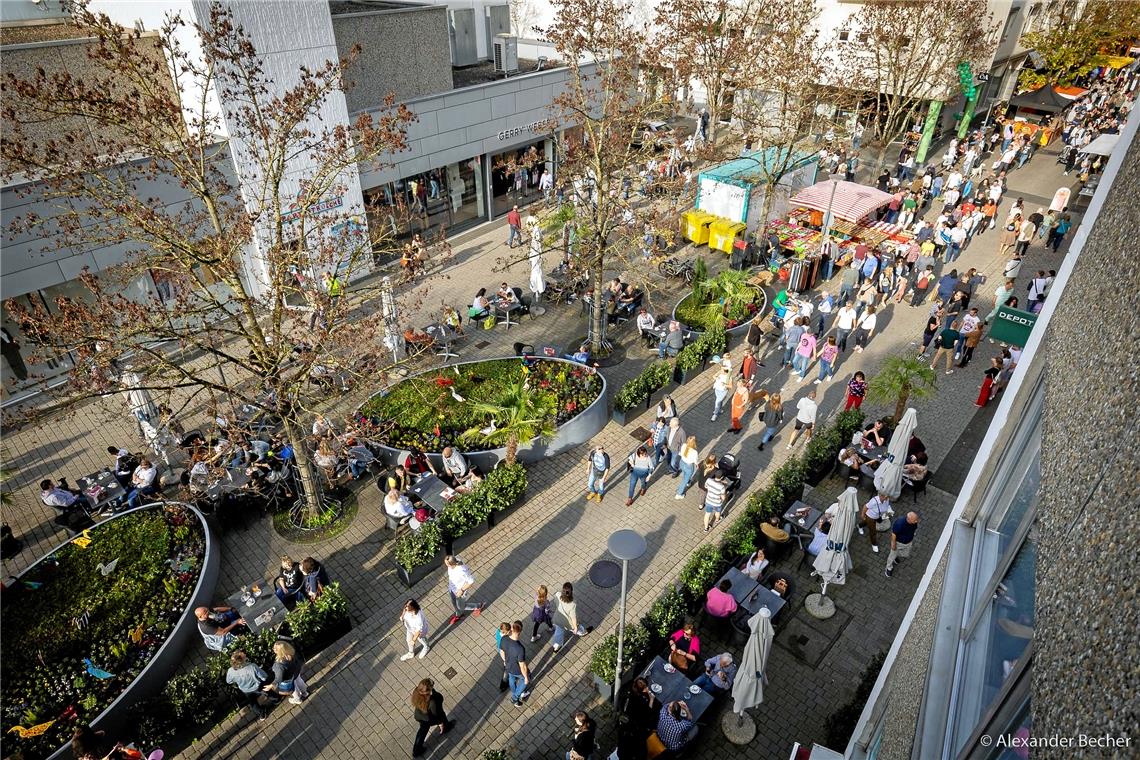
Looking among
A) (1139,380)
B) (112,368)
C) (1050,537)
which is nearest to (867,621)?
Answer: (1050,537)

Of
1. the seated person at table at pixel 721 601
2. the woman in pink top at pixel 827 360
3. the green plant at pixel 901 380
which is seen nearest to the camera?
the seated person at table at pixel 721 601

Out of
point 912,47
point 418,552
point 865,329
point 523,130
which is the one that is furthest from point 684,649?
point 912,47

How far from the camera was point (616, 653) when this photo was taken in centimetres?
1013

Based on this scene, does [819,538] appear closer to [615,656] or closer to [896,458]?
[896,458]

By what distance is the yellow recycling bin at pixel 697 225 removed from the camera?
24.3m

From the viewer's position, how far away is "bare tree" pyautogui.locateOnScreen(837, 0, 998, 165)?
27.1 m

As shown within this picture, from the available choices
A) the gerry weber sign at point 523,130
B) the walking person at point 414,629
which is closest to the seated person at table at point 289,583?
the walking person at point 414,629

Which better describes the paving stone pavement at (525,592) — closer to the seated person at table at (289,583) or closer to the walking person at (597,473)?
the walking person at (597,473)

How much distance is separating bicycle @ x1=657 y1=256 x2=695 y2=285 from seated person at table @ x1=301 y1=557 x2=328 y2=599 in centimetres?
1396

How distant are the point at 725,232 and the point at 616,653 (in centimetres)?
1699

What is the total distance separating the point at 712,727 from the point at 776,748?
0.92 m

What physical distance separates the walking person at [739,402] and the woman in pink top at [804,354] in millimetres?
2028

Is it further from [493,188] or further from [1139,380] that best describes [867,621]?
[493,188]

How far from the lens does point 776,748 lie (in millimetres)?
9797
